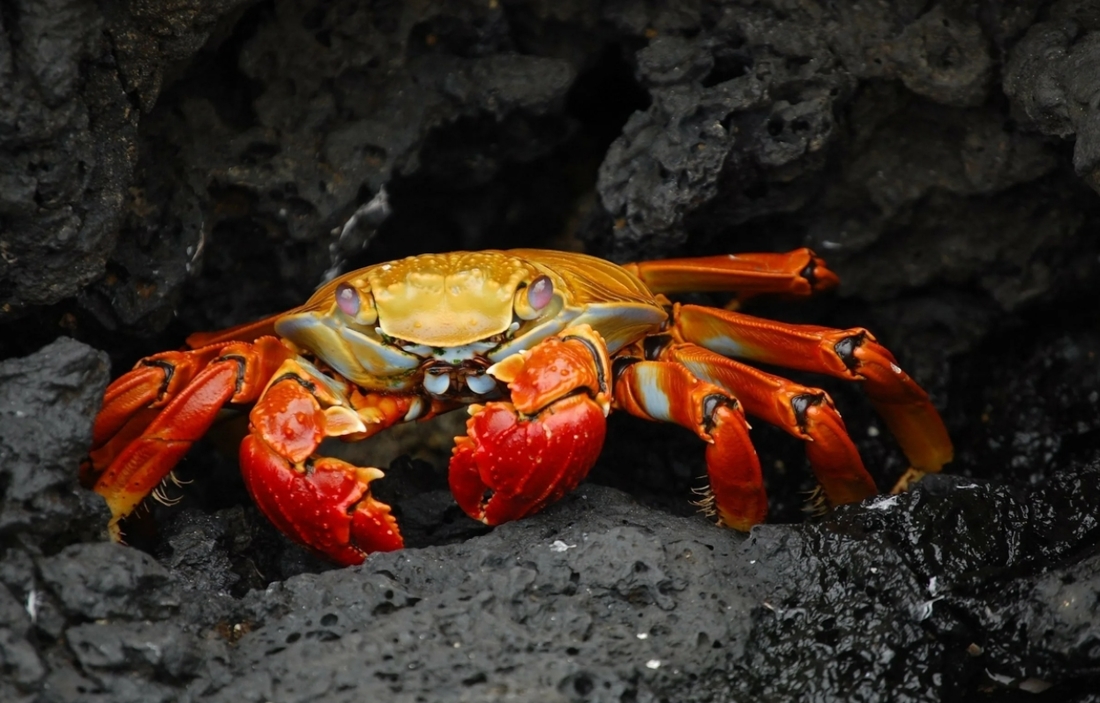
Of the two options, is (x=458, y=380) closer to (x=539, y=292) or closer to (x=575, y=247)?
(x=539, y=292)

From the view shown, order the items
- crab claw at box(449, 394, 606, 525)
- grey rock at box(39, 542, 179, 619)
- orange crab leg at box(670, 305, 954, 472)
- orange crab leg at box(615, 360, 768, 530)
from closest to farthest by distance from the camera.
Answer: grey rock at box(39, 542, 179, 619)
crab claw at box(449, 394, 606, 525)
orange crab leg at box(615, 360, 768, 530)
orange crab leg at box(670, 305, 954, 472)

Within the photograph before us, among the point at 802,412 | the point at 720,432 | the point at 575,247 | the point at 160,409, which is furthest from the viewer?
the point at 575,247

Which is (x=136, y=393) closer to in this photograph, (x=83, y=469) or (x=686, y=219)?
(x=83, y=469)

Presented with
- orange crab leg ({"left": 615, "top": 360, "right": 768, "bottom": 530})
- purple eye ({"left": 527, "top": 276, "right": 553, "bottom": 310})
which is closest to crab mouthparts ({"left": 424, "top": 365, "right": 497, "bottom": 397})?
purple eye ({"left": 527, "top": 276, "right": 553, "bottom": 310})

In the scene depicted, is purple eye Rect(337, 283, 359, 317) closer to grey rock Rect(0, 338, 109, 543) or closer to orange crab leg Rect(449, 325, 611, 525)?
orange crab leg Rect(449, 325, 611, 525)

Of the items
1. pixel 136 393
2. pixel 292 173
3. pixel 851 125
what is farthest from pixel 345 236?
pixel 851 125

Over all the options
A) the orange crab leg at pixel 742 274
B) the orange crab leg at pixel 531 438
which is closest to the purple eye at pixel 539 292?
the orange crab leg at pixel 531 438

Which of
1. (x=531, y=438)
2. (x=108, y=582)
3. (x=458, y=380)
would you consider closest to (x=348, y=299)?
(x=458, y=380)
